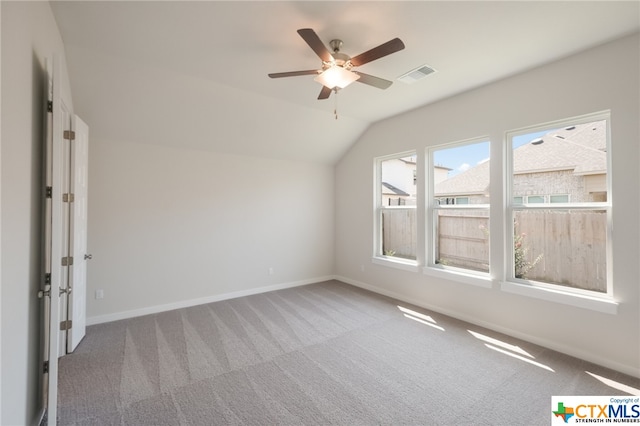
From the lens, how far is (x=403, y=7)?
2076 millimetres

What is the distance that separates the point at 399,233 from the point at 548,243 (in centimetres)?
207

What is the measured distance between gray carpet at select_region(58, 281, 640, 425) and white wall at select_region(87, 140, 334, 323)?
23.2 inches

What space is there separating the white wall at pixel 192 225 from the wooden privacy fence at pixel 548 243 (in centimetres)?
258

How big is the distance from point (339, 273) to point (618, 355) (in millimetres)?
4004

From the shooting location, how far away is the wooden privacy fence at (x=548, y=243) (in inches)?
109

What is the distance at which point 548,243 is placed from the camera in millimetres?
3076

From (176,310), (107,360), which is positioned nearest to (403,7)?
(107,360)

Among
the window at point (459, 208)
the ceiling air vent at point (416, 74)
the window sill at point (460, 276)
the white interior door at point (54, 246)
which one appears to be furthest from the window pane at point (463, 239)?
the white interior door at point (54, 246)

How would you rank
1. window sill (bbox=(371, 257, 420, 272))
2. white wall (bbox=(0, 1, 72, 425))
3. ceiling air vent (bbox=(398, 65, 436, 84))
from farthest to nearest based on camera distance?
window sill (bbox=(371, 257, 420, 272)), ceiling air vent (bbox=(398, 65, 436, 84)), white wall (bbox=(0, 1, 72, 425))

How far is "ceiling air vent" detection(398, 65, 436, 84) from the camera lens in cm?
298

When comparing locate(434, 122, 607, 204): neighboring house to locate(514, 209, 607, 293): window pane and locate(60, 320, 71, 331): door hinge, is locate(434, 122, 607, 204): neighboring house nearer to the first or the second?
locate(514, 209, 607, 293): window pane

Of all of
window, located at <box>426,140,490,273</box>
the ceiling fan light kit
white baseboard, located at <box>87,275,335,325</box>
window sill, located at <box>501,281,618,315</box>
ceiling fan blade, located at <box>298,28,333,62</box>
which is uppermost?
ceiling fan blade, located at <box>298,28,333,62</box>

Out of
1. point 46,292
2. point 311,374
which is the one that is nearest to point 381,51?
point 311,374

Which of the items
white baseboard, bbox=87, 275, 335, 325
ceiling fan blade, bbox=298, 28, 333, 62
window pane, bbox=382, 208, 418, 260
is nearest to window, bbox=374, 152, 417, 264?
window pane, bbox=382, 208, 418, 260
